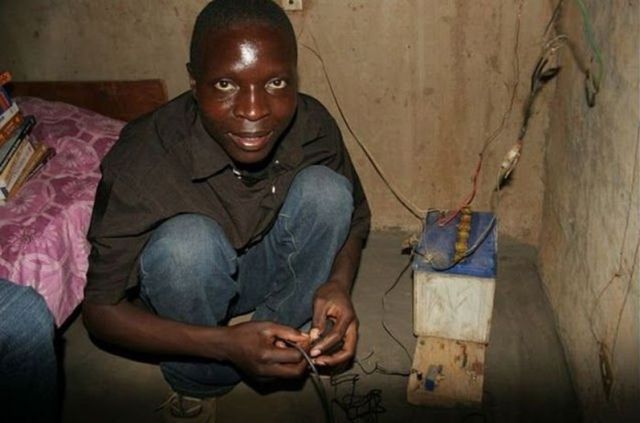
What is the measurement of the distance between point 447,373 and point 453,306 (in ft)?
0.64

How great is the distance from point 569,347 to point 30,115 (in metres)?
1.94

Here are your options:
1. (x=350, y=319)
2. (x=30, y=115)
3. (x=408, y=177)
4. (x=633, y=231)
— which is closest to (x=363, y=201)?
(x=350, y=319)

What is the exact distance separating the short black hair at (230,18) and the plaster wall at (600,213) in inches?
31.0

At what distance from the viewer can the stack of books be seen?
1.88m

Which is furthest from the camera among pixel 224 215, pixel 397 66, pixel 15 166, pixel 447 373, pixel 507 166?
pixel 397 66

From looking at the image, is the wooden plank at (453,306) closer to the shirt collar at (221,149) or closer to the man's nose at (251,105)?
the shirt collar at (221,149)

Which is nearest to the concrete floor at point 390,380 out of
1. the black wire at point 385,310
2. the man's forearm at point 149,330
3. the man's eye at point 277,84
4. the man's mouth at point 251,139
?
the black wire at point 385,310

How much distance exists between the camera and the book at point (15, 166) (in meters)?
1.86

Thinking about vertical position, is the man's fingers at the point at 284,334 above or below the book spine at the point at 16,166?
below

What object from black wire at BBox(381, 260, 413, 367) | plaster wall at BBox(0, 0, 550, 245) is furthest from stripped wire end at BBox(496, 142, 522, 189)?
black wire at BBox(381, 260, 413, 367)

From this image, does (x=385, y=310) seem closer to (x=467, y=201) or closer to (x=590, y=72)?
(x=467, y=201)

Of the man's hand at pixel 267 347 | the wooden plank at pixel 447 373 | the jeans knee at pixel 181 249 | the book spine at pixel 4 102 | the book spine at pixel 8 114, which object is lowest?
the wooden plank at pixel 447 373

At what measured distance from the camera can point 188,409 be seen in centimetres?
173

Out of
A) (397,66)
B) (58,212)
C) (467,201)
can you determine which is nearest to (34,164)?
(58,212)
